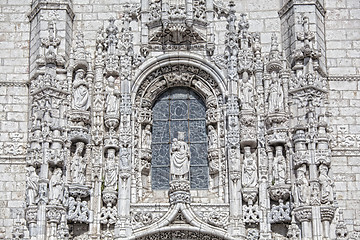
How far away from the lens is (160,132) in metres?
19.2

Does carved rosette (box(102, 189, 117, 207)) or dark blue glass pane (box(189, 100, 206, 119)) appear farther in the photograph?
dark blue glass pane (box(189, 100, 206, 119))

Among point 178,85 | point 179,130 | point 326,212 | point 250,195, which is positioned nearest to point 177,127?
point 179,130

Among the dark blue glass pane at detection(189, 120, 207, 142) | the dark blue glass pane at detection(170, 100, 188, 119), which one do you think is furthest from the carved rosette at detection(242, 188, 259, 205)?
the dark blue glass pane at detection(170, 100, 188, 119)

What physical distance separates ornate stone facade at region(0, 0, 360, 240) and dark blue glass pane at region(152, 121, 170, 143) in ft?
0.07

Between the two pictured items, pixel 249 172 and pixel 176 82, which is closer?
pixel 249 172

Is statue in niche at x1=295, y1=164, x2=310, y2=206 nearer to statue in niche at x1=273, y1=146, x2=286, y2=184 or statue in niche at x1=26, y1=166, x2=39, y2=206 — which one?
statue in niche at x1=273, y1=146, x2=286, y2=184

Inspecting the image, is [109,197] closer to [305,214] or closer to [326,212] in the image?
[305,214]

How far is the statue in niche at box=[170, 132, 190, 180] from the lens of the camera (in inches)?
701

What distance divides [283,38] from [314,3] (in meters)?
1.03

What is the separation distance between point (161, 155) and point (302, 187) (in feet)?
10.9

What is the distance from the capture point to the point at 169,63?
762 inches

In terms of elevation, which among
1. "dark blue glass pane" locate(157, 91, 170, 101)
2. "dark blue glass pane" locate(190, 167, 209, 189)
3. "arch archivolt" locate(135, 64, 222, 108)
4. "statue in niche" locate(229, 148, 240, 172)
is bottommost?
"dark blue glass pane" locate(190, 167, 209, 189)

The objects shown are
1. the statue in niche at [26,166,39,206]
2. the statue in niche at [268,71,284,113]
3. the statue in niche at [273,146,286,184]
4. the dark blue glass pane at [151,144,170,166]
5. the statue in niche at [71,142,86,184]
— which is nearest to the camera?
the statue in niche at [26,166,39,206]

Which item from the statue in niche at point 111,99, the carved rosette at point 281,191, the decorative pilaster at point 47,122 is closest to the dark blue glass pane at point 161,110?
the statue in niche at point 111,99
